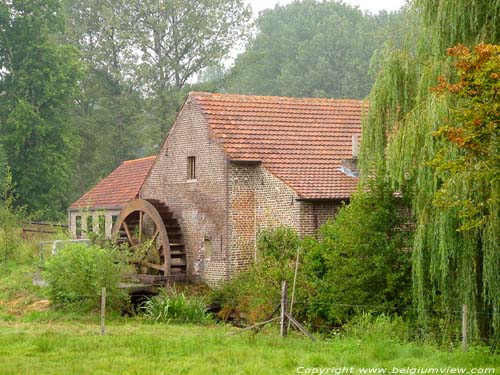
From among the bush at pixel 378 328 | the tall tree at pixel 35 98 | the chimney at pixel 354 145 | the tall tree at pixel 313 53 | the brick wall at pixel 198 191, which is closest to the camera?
Result: the bush at pixel 378 328

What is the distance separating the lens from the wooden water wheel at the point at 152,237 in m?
25.1

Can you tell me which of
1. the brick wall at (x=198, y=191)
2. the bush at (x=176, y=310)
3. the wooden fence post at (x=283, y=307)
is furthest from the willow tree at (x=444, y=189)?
the brick wall at (x=198, y=191)

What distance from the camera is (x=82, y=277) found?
21.3 m

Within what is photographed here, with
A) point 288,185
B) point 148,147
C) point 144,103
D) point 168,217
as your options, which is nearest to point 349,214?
point 288,185

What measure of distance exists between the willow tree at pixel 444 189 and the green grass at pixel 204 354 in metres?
1.54

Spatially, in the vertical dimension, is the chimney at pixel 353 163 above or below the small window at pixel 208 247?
above

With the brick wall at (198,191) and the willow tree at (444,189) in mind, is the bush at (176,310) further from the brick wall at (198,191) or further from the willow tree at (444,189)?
the willow tree at (444,189)

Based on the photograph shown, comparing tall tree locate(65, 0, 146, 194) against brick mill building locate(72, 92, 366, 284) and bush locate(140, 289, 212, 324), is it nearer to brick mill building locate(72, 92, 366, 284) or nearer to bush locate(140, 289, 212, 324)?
brick mill building locate(72, 92, 366, 284)

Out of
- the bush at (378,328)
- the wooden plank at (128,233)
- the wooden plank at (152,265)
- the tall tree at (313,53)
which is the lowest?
the bush at (378,328)

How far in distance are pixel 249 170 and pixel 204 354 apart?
35.6ft

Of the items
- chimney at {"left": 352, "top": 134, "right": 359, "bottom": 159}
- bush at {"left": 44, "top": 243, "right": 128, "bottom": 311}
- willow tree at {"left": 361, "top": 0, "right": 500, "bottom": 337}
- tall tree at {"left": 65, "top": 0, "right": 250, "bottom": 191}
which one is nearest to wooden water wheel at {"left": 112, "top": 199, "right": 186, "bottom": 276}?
bush at {"left": 44, "top": 243, "right": 128, "bottom": 311}

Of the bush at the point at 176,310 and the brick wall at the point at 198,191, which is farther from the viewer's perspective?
the brick wall at the point at 198,191

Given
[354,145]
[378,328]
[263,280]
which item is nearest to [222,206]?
[354,145]

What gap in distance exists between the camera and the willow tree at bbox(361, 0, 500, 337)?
46.2 ft
